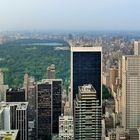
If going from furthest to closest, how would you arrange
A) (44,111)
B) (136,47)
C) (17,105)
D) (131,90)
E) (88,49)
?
(131,90) → (136,47) → (44,111) → (88,49) → (17,105)

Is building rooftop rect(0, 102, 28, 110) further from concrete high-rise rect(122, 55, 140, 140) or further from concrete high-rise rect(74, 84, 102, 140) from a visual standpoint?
concrete high-rise rect(122, 55, 140, 140)

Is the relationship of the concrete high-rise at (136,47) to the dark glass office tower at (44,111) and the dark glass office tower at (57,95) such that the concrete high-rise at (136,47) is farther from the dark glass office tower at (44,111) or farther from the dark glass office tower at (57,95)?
the dark glass office tower at (44,111)

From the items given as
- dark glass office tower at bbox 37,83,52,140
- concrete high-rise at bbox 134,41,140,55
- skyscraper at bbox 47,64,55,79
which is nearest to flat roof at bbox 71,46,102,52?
skyscraper at bbox 47,64,55,79

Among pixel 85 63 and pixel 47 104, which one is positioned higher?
pixel 85 63

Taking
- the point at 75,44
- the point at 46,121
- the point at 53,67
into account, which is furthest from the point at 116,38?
the point at 46,121

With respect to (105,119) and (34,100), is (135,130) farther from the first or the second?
(34,100)

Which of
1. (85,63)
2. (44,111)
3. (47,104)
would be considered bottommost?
(44,111)

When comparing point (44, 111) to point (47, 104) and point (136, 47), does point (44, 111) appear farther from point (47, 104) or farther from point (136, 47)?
point (136, 47)

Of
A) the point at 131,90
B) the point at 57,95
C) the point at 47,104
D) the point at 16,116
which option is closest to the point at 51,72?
the point at 57,95
